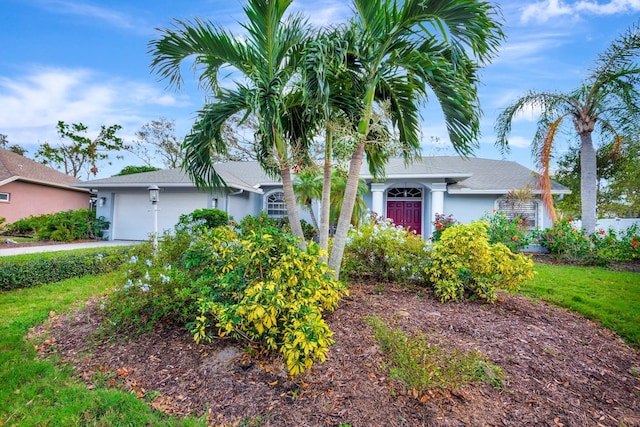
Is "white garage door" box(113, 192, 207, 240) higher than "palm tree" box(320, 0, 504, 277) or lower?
lower

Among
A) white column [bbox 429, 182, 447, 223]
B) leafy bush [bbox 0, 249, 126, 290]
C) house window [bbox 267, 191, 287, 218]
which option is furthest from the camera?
house window [bbox 267, 191, 287, 218]

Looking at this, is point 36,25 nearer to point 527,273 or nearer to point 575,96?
point 527,273

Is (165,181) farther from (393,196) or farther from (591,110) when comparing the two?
(591,110)

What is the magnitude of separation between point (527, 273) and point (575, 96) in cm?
844

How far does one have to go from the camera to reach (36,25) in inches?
308

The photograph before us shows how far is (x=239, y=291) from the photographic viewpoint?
2820mm

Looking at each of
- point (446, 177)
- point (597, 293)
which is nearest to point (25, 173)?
point (446, 177)

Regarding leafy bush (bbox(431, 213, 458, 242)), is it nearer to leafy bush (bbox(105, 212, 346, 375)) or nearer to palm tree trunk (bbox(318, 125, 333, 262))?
palm tree trunk (bbox(318, 125, 333, 262))

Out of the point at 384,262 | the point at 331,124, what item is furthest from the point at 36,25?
the point at 384,262

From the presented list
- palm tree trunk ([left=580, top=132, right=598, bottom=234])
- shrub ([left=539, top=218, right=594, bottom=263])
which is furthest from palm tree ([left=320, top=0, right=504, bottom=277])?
palm tree trunk ([left=580, top=132, right=598, bottom=234])

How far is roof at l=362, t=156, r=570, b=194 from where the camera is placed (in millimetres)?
11430

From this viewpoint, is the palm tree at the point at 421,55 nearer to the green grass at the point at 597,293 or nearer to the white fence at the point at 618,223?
the green grass at the point at 597,293

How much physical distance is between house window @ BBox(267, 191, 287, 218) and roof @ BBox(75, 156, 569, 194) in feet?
2.59

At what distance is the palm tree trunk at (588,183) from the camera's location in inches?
371
